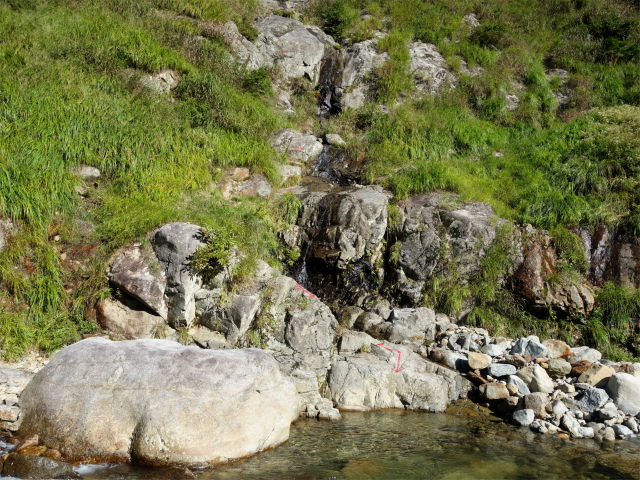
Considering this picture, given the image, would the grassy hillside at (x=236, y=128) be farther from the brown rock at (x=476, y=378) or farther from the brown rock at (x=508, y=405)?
the brown rock at (x=508, y=405)

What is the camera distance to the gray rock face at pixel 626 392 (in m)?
6.39

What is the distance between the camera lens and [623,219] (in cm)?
1005

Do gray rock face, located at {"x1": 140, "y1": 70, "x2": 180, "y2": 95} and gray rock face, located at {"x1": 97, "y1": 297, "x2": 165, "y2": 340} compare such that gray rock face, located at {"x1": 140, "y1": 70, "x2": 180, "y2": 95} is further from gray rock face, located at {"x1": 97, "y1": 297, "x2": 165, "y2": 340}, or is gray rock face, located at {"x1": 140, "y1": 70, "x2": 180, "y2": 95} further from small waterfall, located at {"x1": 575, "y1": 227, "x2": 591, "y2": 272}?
small waterfall, located at {"x1": 575, "y1": 227, "x2": 591, "y2": 272}

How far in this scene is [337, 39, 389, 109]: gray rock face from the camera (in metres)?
17.0

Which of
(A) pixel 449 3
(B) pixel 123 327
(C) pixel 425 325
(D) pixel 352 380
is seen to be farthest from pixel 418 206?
(A) pixel 449 3

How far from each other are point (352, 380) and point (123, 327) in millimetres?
3989

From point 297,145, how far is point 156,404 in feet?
32.8

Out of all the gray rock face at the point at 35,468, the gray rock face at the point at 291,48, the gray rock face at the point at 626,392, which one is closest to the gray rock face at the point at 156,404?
the gray rock face at the point at 35,468

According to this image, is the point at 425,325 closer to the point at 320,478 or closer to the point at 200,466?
the point at 320,478

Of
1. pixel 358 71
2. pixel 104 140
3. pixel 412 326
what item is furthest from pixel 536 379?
pixel 358 71

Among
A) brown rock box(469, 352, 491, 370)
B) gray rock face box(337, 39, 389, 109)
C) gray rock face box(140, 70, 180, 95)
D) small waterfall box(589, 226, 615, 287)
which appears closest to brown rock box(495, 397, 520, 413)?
brown rock box(469, 352, 491, 370)

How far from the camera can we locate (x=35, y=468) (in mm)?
4109

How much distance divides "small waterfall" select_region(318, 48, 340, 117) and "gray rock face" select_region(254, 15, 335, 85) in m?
0.27

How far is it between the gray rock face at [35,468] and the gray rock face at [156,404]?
19 cm
